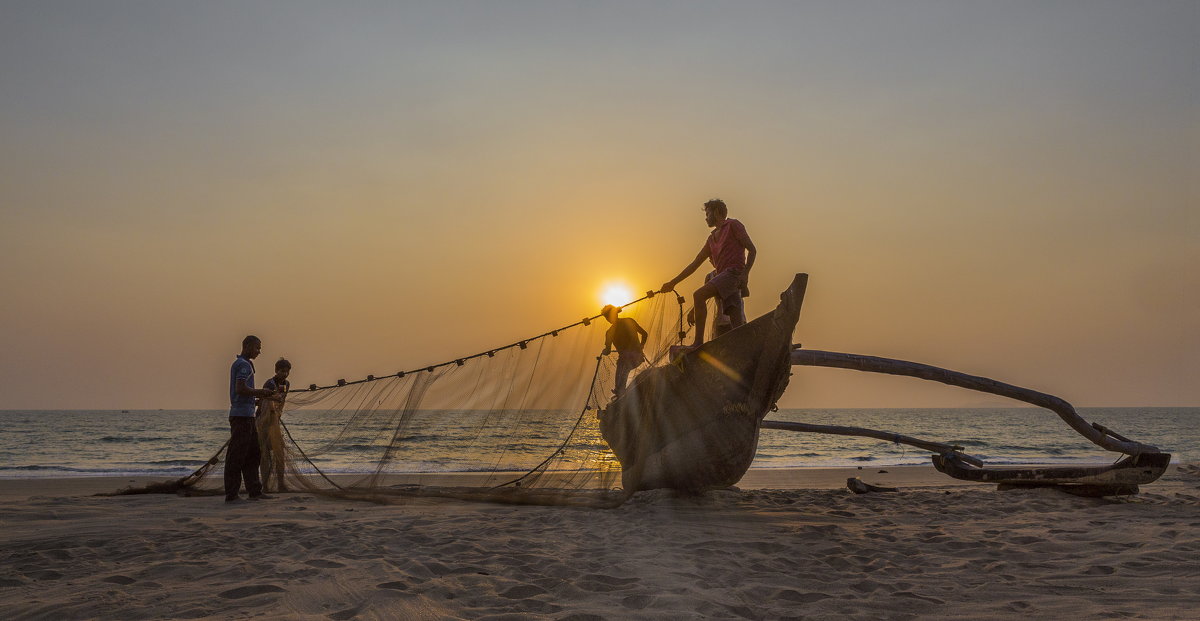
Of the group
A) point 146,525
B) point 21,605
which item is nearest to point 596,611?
point 21,605

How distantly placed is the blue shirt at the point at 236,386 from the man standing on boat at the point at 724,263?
5387 mm

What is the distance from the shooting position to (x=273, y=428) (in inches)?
357

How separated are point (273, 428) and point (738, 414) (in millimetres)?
6034

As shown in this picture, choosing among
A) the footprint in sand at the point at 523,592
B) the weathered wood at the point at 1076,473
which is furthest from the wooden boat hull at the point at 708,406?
the footprint in sand at the point at 523,592

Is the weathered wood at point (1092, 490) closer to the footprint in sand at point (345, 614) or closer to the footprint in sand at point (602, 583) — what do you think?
the footprint in sand at point (602, 583)

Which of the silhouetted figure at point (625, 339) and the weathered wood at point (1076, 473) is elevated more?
the silhouetted figure at point (625, 339)

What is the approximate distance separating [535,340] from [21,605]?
5.82 meters

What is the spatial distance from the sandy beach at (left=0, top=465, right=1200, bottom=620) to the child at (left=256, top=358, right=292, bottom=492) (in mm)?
1151

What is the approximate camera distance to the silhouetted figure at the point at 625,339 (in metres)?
8.98

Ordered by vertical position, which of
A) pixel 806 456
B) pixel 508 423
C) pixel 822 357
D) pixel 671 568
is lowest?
pixel 806 456

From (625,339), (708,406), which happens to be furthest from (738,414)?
(625,339)

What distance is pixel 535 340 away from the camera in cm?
898

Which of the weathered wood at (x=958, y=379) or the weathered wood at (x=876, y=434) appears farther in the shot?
the weathered wood at (x=876, y=434)

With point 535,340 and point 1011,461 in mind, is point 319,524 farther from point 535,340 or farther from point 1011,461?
point 1011,461
